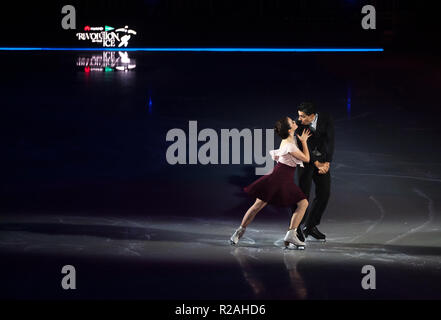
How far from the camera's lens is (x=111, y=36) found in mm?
16188

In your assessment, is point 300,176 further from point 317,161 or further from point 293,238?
point 293,238

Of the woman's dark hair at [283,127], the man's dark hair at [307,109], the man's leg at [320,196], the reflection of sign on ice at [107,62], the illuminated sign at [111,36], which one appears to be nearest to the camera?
the woman's dark hair at [283,127]

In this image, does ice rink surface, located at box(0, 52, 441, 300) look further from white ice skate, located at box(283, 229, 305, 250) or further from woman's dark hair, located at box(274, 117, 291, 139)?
woman's dark hair, located at box(274, 117, 291, 139)

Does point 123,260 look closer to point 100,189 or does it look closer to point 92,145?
point 100,189

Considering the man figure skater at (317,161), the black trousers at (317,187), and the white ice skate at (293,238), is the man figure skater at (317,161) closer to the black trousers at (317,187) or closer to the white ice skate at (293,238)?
the black trousers at (317,187)

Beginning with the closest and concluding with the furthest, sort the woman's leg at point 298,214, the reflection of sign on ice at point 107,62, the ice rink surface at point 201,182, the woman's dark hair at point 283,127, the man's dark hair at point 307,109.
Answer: the ice rink surface at point 201,182, the woman's dark hair at point 283,127, the woman's leg at point 298,214, the man's dark hair at point 307,109, the reflection of sign on ice at point 107,62

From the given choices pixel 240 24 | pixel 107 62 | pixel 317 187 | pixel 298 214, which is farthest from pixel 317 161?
pixel 107 62

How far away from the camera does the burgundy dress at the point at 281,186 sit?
7.88 metres

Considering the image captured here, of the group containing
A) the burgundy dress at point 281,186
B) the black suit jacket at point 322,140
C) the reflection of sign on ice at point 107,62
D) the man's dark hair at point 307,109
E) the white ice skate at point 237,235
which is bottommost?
the white ice skate at point 237,235

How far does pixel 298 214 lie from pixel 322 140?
2.74ft

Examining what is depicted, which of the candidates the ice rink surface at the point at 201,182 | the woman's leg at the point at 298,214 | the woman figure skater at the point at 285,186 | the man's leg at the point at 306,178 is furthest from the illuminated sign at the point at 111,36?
the woman's leg at the point at 298,214

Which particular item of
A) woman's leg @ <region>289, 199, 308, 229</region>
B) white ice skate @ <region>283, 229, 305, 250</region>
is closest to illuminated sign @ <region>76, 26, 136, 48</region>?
woman's leg @ <region>289, 199, 308, 229</region>

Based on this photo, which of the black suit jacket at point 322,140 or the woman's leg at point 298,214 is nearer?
the woman's leg at point 298,214

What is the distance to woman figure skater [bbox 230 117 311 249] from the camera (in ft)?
25.6
